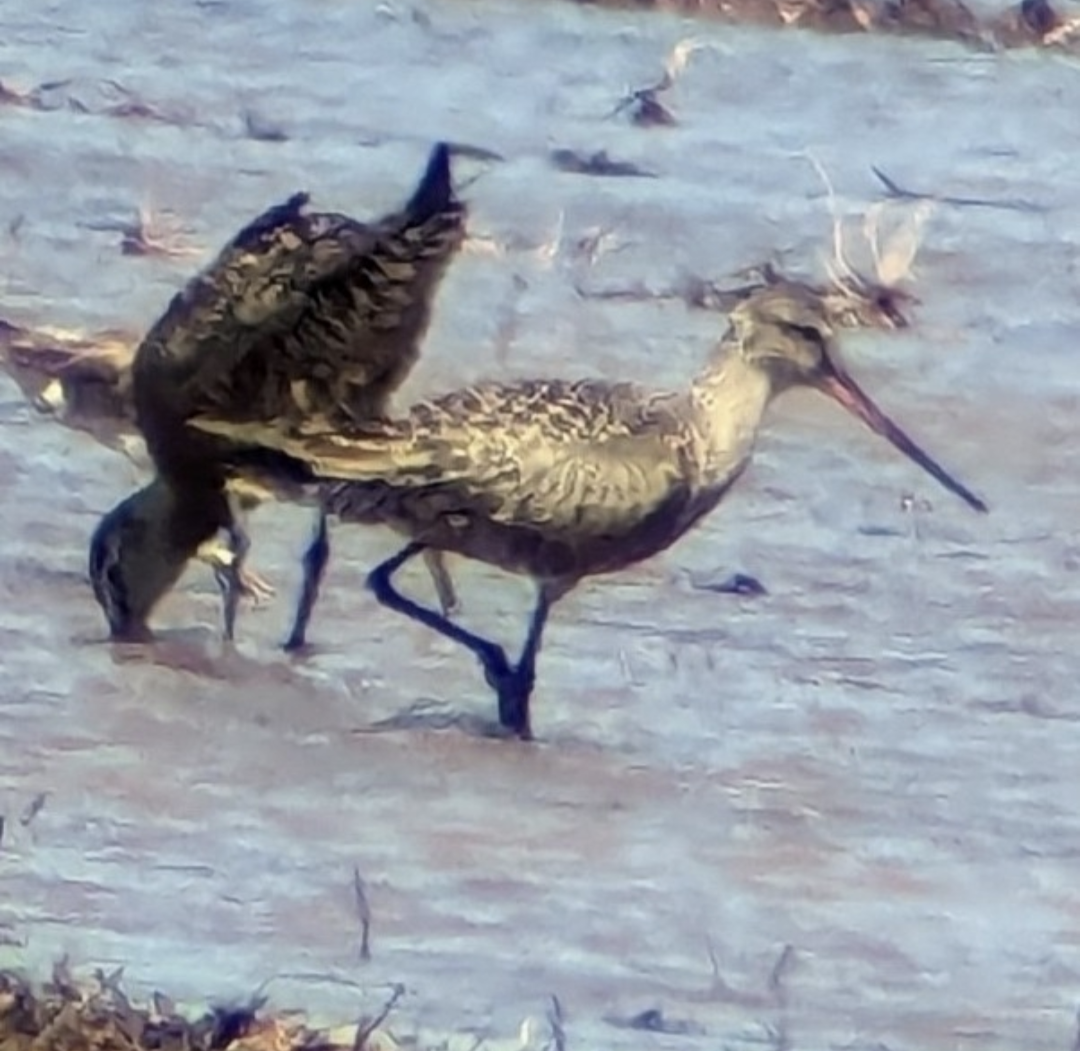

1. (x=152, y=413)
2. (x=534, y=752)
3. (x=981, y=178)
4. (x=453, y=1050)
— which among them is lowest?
(x=453, y=1050)

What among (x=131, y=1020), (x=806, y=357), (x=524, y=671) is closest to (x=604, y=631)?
(x=524, y=671)

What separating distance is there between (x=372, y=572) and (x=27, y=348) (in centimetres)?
16

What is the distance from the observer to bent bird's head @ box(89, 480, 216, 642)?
1386mm

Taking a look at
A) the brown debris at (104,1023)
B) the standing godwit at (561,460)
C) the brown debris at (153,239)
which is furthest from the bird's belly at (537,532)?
the brown debris at (104,1023)

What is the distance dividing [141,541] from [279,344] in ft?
0.32

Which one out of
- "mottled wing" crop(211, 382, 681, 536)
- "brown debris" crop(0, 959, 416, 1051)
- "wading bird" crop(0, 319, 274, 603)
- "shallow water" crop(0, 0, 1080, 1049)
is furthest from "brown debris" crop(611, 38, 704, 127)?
"brown debris" crop(0, 959, 416, 1051)

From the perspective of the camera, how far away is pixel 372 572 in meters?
1.39

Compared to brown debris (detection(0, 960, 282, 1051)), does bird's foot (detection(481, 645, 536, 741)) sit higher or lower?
higher

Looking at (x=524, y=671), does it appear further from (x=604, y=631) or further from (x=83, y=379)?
(x=83, y=379)

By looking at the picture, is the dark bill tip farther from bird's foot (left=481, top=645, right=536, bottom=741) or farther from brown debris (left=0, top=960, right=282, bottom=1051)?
brown debris (left=0, top=960, right=282, bottom=1051)

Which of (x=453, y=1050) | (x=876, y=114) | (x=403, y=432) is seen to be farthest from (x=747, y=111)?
(x=453, y=1050)

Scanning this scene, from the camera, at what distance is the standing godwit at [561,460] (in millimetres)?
1361

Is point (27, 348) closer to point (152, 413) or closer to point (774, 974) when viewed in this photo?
point (152, 413)

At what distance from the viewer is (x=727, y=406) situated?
1363 millimetres
